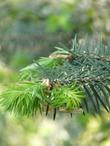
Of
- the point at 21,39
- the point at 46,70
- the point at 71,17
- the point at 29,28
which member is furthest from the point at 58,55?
the point at 71,17

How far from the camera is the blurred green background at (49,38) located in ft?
5.49

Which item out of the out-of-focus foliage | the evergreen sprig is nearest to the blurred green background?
the out-of-focus foliage

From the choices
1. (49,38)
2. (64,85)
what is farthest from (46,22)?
(64,85)

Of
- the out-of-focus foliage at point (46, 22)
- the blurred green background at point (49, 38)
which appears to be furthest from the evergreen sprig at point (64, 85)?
the out-of-focus foliage at point (46, 22)

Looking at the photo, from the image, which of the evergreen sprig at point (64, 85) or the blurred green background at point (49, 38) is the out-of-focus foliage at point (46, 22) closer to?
the blurred green background at point (49, 38)

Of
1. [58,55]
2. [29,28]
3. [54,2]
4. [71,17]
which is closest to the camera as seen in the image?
[58,55]

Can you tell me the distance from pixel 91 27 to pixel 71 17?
286mm

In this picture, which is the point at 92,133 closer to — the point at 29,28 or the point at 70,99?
the point at 29,28

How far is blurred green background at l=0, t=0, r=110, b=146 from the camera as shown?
1.67 metres

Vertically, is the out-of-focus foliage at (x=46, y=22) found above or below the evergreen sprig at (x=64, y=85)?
above

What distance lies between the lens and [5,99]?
2.15ft

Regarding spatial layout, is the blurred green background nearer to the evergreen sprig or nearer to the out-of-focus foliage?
the out-of-focus foliage

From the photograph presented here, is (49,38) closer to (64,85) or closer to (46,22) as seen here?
(46,22)

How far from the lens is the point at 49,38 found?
165cm
